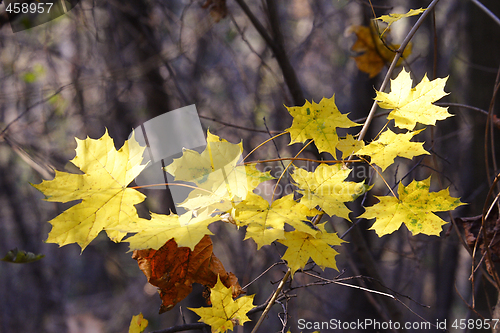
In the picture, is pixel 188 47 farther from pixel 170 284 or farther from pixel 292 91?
pixel 170 284

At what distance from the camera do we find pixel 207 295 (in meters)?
0.78

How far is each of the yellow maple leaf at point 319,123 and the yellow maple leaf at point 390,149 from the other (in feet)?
0.22

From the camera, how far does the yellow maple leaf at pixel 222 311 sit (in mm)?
680

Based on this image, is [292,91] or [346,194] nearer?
[346,194]

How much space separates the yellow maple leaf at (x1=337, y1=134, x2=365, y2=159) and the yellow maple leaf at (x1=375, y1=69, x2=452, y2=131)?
98mm

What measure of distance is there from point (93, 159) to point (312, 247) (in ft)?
1.66

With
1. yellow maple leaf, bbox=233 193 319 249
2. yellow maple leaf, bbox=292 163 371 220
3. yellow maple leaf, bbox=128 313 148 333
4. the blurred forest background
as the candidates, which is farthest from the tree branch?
yellow maple leaf, bbox=128 313 148 333

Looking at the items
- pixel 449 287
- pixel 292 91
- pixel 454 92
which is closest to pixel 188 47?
pixel 292 91

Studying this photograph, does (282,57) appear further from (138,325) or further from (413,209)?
(138,325)

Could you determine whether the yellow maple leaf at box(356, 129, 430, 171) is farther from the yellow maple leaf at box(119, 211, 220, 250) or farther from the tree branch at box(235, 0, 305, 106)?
the tree branch at box(235, 0, 305, 106)

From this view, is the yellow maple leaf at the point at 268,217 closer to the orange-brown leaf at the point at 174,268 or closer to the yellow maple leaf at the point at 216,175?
the yellow maple leaf at the point at 216,175

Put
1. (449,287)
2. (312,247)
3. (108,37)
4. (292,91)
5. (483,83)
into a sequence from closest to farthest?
(312,247) → (292,91) → (483,83) → (108,37) → (449,287)

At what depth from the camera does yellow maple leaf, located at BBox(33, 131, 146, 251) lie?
0.55 m

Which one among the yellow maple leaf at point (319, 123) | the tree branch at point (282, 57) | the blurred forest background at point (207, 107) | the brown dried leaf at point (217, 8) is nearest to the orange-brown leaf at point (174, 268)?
the yellow maple leaf at point (319, 123)
